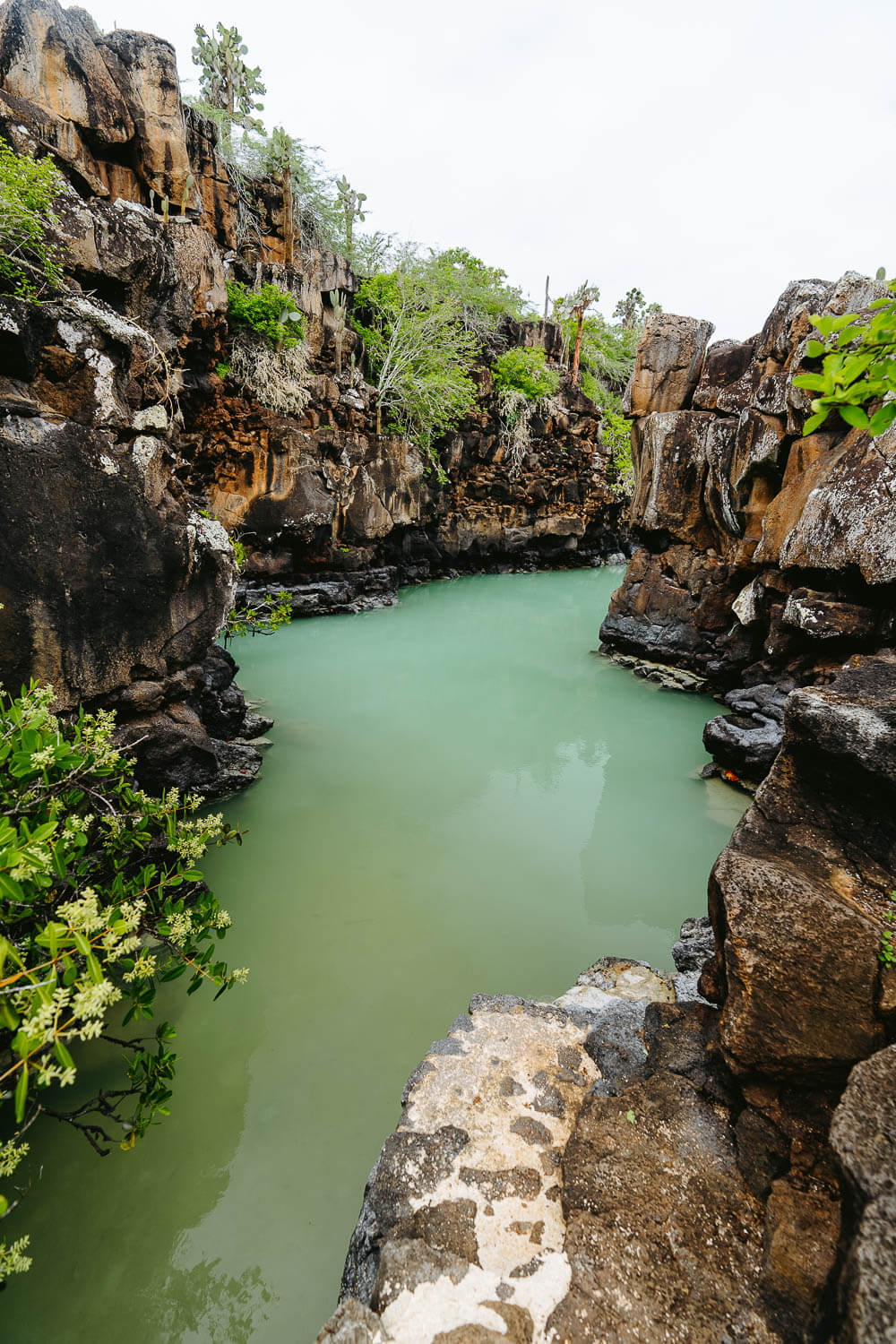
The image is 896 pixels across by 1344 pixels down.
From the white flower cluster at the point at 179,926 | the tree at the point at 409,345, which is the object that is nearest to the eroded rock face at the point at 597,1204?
the white flower cluster at the point at 179,926

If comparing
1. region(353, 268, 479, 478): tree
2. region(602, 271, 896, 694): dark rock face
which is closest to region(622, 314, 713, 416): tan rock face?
region(602, 271, 896, 694): dark rock face

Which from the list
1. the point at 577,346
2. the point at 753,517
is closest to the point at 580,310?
the point at 577,346

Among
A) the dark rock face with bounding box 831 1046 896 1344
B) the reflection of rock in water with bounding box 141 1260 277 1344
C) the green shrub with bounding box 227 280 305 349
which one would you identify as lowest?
the reflection of rock in water with bounding box 141 1260 277 1344

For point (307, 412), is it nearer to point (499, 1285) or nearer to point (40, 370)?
point (40, 370)

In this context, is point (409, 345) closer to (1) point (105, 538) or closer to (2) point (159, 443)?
(2) point (159, 443)

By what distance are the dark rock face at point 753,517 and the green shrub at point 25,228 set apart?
7.48 m

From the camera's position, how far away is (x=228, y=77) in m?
14.3

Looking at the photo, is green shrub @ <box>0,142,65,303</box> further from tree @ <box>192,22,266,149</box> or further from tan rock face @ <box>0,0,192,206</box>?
Answer: tree @ <box>192,22,266,149</box>

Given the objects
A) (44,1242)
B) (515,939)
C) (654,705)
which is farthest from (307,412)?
(44,1242)

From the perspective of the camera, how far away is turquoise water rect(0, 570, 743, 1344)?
93.1 inches

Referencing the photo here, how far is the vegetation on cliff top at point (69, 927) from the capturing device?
4.00 ft

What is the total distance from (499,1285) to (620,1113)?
0.66m

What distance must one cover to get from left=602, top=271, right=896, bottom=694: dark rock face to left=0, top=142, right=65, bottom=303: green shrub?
7.48 metres

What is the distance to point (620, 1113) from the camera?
78.0 inches
